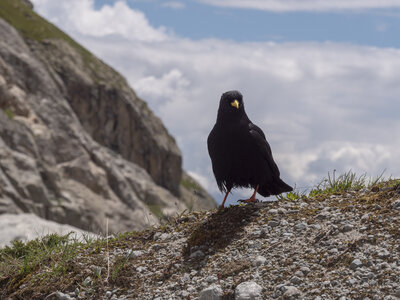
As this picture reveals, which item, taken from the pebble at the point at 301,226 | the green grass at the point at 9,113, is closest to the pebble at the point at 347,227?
the pebble at the point at 301,226

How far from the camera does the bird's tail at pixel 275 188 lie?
31.5 ft

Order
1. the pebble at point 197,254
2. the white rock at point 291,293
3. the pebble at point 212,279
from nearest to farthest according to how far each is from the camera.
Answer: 1. the white rock at point 291,293
2. the pebble at point 212,279
3. the pebble at point 197,254

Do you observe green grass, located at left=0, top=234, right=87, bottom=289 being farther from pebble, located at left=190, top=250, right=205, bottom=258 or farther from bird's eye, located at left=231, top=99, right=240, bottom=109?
bird's eye, located at left=231, top=99, right=240, bottom=109

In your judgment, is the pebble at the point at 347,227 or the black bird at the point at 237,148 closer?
the pebble at the point at 347,227

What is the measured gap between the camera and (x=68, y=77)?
8831 cm

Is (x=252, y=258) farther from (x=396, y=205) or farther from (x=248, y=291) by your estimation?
(x=396, y=205)

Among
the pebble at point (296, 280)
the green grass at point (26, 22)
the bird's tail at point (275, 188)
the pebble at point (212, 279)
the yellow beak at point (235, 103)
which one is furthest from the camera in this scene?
the green grass at point (26, 22)

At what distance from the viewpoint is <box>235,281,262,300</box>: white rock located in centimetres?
615

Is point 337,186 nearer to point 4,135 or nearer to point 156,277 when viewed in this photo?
point 156,277

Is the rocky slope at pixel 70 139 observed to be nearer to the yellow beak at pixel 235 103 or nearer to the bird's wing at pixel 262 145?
the bird's wing at pixel 262 145

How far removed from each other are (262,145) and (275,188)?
116 centimetres

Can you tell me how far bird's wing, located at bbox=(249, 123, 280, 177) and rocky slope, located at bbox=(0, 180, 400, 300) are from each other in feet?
2.36

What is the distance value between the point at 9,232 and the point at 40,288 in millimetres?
12035

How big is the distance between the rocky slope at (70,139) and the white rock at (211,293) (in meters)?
18.8
